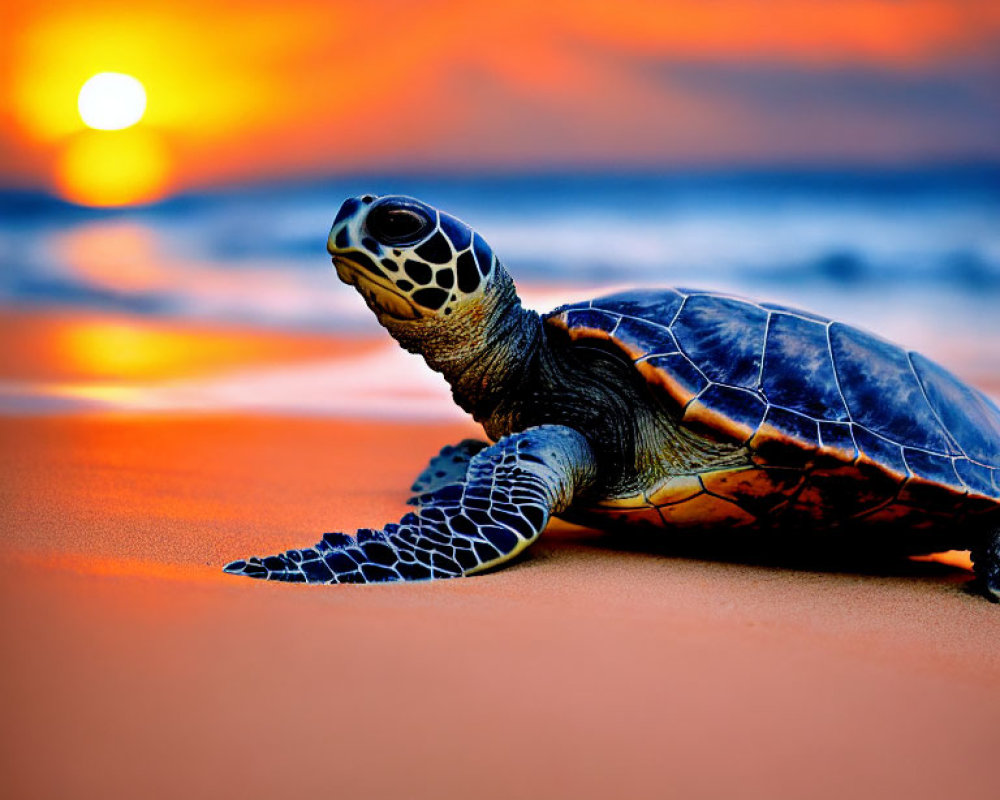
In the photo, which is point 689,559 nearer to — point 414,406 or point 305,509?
point 305,509

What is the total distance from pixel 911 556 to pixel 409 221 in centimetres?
227

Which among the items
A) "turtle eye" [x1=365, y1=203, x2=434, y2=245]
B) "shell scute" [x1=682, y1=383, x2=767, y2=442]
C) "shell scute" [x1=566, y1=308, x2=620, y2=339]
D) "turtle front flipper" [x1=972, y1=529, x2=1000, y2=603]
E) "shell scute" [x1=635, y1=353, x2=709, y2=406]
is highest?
"turtle eye" [x1=365, y1=203, x2=434, y2=245]

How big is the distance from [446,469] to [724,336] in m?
1.33

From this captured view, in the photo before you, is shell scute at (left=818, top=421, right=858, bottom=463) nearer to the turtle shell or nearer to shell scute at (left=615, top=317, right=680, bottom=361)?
the turtle shell

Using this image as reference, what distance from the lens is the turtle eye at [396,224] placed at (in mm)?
3100

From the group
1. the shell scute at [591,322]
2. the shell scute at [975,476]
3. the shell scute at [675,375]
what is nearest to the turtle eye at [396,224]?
the shell scute at [591,322]

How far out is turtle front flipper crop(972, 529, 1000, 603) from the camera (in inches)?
109

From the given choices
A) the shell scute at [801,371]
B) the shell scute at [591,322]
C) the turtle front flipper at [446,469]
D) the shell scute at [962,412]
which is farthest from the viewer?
the turtle front flipper at [446,469]

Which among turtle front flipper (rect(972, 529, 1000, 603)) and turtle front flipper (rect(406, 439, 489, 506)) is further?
turtle front flipper (rect(406, 439, 489, 506))

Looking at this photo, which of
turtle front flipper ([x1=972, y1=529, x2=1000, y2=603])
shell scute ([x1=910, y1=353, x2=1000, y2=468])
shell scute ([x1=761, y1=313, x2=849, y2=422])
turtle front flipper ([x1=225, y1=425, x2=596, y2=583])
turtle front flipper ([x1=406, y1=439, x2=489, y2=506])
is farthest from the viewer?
turtle front flipper ([x1=406, y1=439, x2=489, y2=506])

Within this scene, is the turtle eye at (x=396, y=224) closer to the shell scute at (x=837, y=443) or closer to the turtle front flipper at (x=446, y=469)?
the turtle front flipper at (x=446, y=469)

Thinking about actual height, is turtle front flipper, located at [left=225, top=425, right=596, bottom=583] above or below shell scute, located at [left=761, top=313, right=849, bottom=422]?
below

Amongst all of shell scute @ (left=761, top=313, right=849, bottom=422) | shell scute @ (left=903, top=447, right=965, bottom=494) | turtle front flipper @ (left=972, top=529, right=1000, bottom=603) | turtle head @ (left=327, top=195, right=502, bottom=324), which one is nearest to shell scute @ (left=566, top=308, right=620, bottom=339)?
turtle head @ (left=327, top=195, right=502, bottom=324)

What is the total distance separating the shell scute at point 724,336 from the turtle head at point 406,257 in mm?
743
